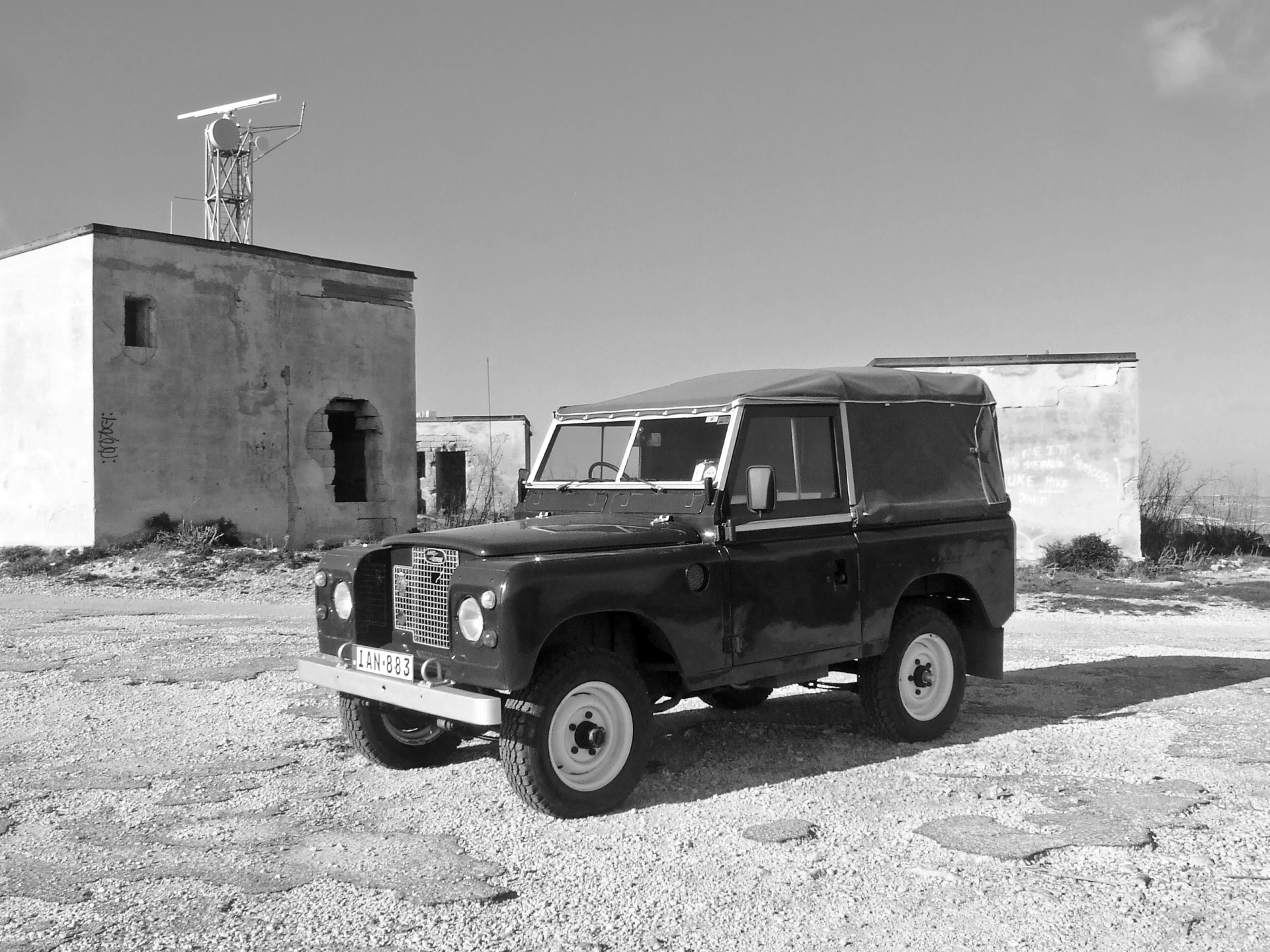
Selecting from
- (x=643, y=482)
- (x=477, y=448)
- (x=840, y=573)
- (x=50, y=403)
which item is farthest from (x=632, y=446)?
(x=477, y=448)

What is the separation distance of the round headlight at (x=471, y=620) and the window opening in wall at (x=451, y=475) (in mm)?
28940

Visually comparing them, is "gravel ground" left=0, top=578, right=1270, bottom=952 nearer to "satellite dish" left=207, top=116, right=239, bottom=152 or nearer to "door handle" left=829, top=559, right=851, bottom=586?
"door handle" left=829, top=559, right=851, bottom=586

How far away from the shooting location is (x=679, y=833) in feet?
15.4

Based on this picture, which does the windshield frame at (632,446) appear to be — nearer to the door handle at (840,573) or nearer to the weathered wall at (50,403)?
the door handle at (840,573)

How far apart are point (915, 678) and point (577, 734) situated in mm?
2380

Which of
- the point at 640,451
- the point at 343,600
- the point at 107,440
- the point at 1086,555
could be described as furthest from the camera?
the point at 1086,555

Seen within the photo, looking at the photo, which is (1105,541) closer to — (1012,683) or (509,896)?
(1012,683)

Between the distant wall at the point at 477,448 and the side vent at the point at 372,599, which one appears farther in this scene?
the distant wall at the point at 477,448

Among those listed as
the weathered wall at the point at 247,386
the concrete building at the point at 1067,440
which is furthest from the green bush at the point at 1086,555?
the weathered wall at the point at 247,386

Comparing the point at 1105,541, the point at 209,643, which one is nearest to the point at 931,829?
the point at 209,643

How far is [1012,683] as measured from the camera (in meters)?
8.20

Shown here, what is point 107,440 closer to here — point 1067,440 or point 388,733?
point 388,733

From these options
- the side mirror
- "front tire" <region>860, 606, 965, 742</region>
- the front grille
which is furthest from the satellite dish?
the side mirror

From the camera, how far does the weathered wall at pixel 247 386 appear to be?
55.8 feet
